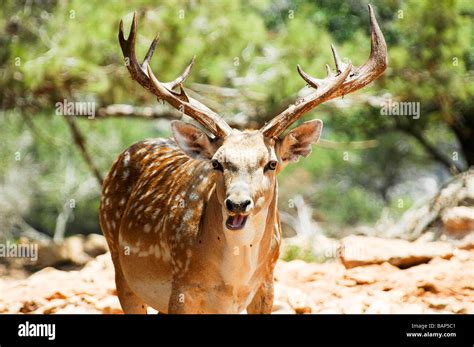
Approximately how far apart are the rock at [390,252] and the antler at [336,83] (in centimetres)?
275

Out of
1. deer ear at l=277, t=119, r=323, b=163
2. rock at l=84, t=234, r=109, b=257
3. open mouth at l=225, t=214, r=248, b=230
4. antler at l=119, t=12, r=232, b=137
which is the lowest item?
rock at l=84, t=234, r=109, b=257

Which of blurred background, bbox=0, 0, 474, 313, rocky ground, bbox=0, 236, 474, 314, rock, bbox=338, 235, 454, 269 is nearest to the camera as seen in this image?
rocky ground, bbox=0, 236, 474, 314

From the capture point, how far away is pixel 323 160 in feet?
76.7

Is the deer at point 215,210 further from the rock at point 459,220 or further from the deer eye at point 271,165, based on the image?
the rock at point 459,220

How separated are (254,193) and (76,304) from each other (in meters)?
3.11

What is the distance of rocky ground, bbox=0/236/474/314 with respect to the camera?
787 cm

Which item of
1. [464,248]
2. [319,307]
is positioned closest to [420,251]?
[464,248]

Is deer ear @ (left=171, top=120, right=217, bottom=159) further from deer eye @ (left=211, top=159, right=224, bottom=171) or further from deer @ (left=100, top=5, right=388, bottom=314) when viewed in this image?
deer eye @ (left=211, top=159, right=224, bottom=171)

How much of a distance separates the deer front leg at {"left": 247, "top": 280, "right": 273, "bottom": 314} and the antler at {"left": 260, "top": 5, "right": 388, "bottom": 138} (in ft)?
3.40

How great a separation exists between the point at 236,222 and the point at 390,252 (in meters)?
3.70

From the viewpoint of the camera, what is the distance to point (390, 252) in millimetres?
8984

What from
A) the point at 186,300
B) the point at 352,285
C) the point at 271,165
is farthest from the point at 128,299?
the point at 352,285

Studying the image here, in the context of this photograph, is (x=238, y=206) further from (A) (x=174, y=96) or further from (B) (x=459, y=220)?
(B) (x=459, y=220)

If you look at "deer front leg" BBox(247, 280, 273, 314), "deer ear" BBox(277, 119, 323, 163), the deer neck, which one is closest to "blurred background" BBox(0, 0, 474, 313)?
"deer front leg" BBox(247, 280, 273, 314)
